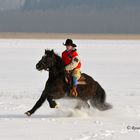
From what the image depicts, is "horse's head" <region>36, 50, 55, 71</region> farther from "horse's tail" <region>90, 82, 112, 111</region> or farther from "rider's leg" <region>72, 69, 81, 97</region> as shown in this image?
"horse's tail" <region>90, 82, 112, 111</region>

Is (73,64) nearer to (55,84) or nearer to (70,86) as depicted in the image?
(70,86)

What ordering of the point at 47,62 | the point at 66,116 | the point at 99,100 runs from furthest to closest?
the point at 99,100 < the point at 66,116 < the point at 47,62

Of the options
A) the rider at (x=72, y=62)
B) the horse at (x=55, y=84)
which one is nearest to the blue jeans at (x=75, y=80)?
the rider at (x=72, y=62)

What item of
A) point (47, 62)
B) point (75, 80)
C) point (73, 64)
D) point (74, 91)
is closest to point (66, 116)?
point (74, 91)

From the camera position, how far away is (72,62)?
8.16 meters

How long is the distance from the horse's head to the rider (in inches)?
11.0

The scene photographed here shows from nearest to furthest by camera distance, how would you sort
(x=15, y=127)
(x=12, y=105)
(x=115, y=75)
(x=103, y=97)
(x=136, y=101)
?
(x=15, y=127) < (x=103, y=97) < (x=12, y=105) < (x=136, y=101) < (x=115, y=75)

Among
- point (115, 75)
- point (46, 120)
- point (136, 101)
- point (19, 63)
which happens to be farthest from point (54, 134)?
point (19, 63)

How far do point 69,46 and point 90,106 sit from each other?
1.31 meters

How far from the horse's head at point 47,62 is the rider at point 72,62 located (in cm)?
28

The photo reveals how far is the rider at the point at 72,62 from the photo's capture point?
8141 millimetres

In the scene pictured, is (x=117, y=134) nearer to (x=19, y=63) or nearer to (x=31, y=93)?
(x=31, y=93)

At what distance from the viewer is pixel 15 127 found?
6957 mm

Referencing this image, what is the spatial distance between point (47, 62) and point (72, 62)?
18.5 inches
